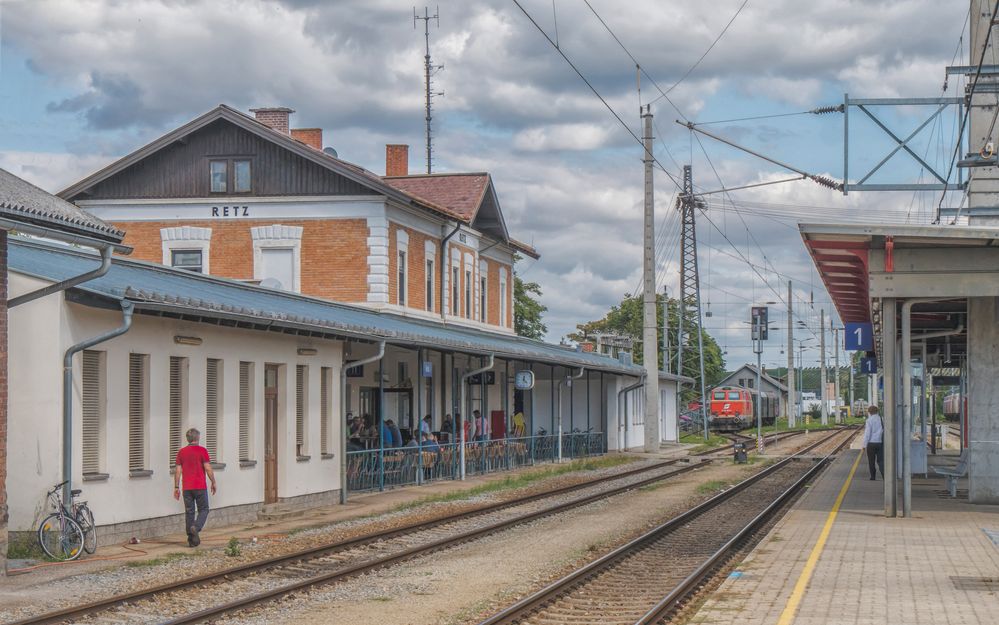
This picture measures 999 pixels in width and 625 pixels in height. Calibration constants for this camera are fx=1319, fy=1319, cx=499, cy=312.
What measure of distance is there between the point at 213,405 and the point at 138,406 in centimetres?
201

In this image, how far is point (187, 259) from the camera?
35.2 metres

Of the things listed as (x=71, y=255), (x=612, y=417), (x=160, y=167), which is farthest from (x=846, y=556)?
(x=612, y=417)

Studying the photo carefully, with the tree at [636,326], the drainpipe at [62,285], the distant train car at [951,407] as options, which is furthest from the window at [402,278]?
the tree at [636,326]

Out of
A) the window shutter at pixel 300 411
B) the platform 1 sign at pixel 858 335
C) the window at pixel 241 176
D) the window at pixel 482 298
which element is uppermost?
the window at pixel 241 176

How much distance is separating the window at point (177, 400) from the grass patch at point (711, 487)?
1199cm

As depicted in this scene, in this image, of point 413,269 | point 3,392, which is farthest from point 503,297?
point 3,392

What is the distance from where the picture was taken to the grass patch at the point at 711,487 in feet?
86.7

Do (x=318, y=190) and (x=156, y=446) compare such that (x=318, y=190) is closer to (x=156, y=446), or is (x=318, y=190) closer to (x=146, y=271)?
(x=146, y=271)

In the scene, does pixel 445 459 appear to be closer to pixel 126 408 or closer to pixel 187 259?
pixel 187 259

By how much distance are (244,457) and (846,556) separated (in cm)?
933

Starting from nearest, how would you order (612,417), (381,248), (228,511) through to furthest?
(228,511) < (381,248) < (612,417)

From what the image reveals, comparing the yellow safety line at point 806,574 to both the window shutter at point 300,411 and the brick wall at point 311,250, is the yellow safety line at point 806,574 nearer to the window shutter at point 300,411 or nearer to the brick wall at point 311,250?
the window shutter at point 300,411

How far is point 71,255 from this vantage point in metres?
17.2

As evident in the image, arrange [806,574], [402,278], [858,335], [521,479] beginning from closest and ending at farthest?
[806,574], [858,335], [521,479], [402,278]
